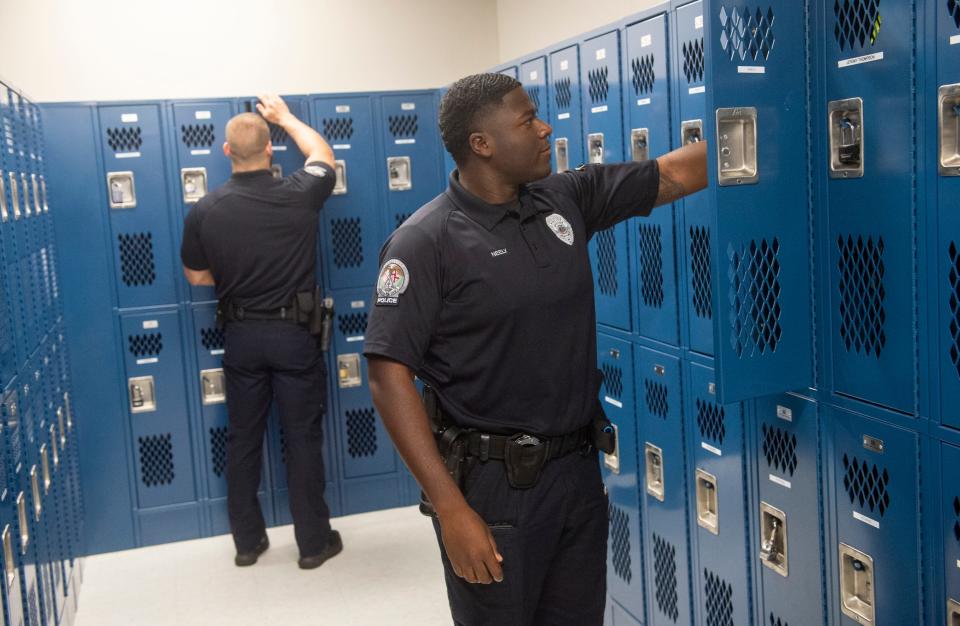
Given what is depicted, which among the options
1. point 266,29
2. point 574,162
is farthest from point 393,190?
point 574,162

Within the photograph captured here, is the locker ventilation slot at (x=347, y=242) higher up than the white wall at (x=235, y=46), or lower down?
lower down

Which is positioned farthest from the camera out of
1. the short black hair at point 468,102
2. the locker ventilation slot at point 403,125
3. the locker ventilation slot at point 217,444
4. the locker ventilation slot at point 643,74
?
the locker ventilation slot at point 403,125

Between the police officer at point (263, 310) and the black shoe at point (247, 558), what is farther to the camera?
the black shoe at point (247, 558)

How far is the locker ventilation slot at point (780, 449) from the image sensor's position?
244 cm

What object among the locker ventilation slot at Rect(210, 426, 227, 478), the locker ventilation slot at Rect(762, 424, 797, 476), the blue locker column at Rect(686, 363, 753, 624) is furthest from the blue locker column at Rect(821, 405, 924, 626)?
the locker ventilation slot at Rect(210, 426, 227, 478)

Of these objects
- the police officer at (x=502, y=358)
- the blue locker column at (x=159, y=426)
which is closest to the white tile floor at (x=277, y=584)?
the blue locker column at (x=159, y=426)

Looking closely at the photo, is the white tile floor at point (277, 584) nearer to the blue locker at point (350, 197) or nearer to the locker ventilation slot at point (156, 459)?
the locker ventilation slot at point (156, 459)

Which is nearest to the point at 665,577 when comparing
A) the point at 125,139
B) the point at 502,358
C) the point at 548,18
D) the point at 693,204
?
the point at 693,204

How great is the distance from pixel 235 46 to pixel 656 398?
3.87m

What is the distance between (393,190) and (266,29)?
153cm

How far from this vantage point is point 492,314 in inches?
85.0

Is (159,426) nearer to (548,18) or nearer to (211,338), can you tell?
(211,338)

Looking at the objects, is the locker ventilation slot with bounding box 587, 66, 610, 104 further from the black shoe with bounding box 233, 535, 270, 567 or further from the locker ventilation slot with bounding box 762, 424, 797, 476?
the black shoe with bounding box 233, 535, 270, 567

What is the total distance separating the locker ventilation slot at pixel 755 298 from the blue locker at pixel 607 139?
2.88 ft
